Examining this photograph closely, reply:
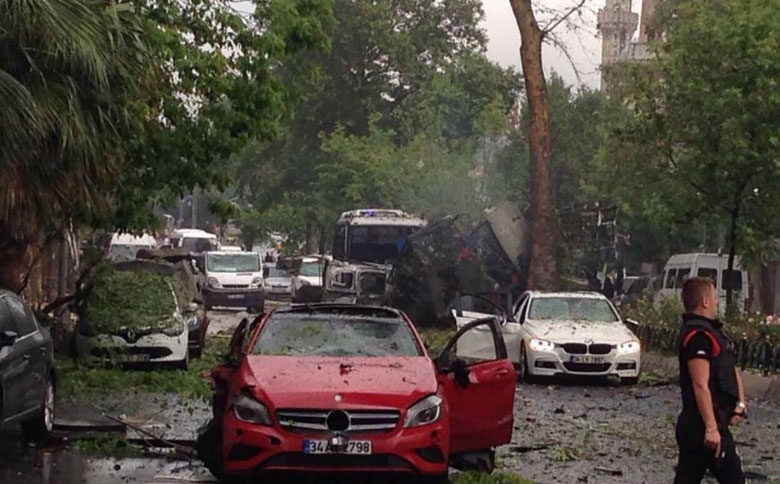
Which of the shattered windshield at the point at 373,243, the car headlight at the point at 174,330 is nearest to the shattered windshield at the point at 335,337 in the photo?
the car headlight at the point at 174,330

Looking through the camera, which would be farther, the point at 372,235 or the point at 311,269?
the point at 311,269

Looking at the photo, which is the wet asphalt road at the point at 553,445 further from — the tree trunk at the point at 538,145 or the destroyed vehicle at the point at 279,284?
the destroyed vehicle at the point at 279,284

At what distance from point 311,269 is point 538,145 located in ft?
63.5

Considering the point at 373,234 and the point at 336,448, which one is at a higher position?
the point at 373,234

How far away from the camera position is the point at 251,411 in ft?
37.6

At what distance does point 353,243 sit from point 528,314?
20042mm

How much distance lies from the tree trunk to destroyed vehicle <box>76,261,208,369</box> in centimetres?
1098

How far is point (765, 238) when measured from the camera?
90.4 ft

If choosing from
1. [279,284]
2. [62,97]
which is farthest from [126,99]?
[279,284]

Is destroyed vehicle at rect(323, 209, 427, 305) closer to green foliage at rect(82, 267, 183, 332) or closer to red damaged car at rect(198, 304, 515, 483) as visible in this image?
green foliage at rect(82, 267, 183, 332)

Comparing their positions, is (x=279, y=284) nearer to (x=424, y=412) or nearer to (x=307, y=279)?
(x=307, y=279)

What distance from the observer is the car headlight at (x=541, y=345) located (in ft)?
77.0

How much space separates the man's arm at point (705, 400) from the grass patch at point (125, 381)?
37.2 ft

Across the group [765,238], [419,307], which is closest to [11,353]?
[765,238]
